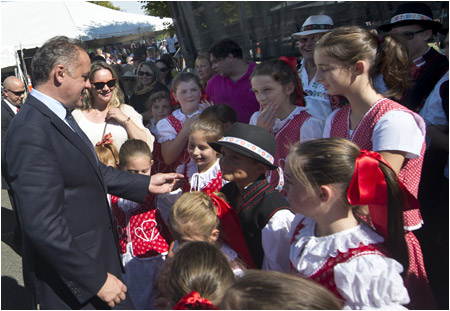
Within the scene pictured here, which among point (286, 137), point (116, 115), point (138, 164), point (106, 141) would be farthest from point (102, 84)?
point (286, 137)

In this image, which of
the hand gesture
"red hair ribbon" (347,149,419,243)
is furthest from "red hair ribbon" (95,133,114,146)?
"red hair ribbon" (347,149,419,243)

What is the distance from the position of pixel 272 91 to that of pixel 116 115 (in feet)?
4.89

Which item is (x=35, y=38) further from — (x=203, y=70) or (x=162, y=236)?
(x=162, y=236)

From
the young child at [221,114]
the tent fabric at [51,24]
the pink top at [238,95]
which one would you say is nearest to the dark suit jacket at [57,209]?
the young child at [221,114]

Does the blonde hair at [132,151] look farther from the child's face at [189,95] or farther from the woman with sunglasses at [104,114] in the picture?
the child's face at [189,95]

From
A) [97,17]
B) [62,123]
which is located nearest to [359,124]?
[62,123]

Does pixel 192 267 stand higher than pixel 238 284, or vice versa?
pixel 238 284

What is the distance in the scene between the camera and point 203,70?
17.0 ft

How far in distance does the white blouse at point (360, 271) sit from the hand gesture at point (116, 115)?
7.82ft

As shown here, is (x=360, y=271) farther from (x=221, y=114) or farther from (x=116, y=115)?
(x=116, y=115)

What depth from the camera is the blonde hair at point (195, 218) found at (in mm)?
2168

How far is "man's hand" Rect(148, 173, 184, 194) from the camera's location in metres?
2.68

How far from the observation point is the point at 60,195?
6.47 feet

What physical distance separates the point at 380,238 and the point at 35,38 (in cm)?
1470
